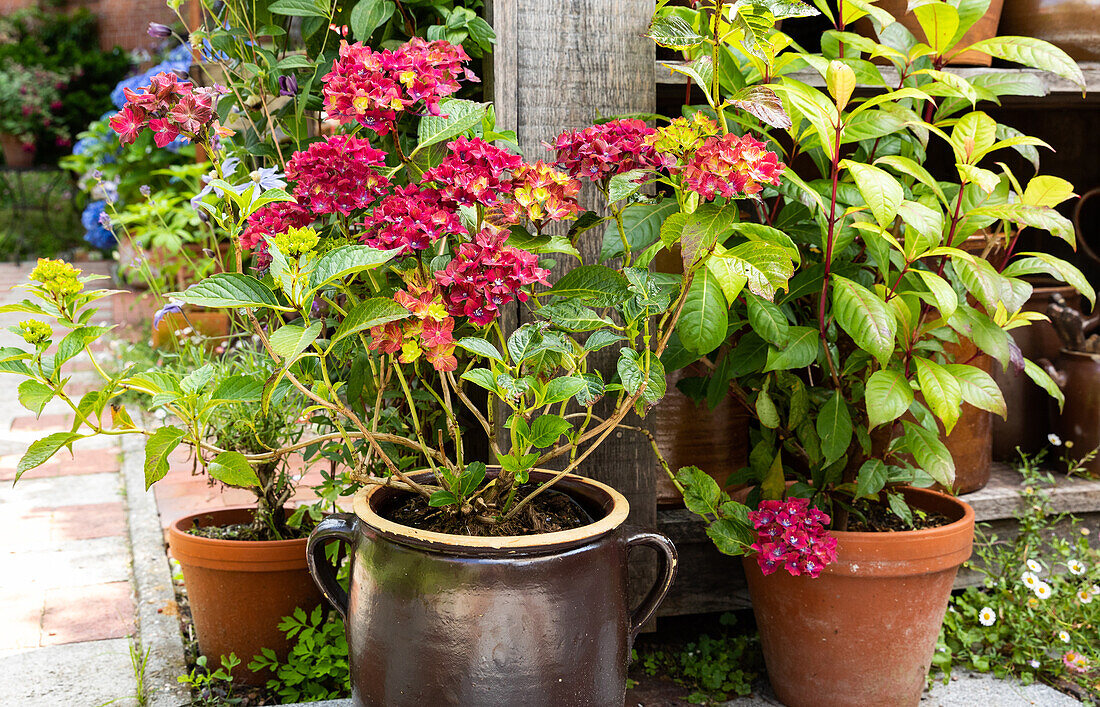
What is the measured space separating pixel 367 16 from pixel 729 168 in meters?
0.65

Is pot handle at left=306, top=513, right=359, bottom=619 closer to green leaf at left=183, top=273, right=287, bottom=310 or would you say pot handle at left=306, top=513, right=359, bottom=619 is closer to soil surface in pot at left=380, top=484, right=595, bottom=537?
soil surface in pot at left=380, top=484, right=595, bottom=537

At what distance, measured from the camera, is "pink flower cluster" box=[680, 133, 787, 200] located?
1.04 meters

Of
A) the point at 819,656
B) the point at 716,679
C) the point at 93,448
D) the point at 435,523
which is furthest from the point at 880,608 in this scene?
the point at 93,448

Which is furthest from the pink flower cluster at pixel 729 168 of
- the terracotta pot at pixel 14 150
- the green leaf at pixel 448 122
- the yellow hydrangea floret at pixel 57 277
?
the terracotta pot at pixel 14 150

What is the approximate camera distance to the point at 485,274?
3.15 feet

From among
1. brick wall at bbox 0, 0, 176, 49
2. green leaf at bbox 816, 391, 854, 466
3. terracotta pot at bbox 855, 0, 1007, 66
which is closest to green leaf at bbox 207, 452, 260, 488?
green leaf at bbox 816, 391, 854, 466

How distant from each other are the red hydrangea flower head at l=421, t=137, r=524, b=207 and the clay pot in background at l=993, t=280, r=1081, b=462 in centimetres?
156

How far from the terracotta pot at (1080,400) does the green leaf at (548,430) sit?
4.69ft

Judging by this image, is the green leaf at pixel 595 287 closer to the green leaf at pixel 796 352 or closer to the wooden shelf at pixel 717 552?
the green leaf at pixel 796 352

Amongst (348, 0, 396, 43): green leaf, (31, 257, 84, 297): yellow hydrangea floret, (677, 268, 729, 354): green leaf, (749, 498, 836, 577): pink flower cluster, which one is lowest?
(749, 498, 836, 577): pink flower cluster

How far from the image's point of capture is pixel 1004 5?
2.02m

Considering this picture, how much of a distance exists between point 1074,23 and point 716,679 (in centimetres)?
154

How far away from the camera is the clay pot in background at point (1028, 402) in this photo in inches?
82.9

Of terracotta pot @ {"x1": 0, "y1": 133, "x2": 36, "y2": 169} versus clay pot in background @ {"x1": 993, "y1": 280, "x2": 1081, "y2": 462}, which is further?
terracotta pot @ {"x1": 0, "y1": 133, "x2": 36, "y2": 169}
